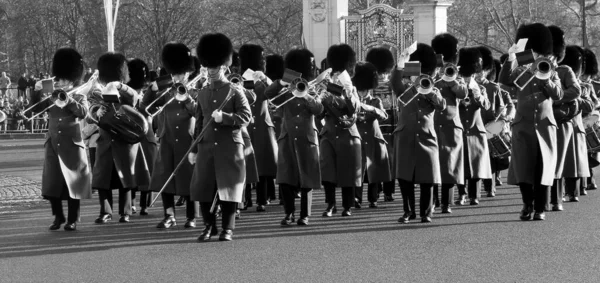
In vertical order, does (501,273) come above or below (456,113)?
below

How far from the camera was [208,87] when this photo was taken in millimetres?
10484

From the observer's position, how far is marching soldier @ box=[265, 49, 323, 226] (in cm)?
1147

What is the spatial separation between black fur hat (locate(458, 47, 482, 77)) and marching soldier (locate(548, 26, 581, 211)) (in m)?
1.28

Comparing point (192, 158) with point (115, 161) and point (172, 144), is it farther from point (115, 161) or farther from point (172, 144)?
point (115, 161)

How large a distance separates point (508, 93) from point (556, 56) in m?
2.36

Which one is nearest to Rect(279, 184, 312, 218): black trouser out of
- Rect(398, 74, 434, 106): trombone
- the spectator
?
Rect(398, 74, 434, 106): trombone

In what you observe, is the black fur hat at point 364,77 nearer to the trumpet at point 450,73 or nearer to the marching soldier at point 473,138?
the marching soldier at point 473,138

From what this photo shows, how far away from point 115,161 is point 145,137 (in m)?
0.68

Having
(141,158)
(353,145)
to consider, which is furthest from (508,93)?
(141,158)

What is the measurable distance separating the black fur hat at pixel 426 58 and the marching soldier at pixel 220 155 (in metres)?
2.49

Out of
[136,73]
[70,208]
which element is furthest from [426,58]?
[70,208]

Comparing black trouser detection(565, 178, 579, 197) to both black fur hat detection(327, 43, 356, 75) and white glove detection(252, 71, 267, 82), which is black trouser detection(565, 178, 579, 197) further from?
white glove detection(252, 71, 267, 82)

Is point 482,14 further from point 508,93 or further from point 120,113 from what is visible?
point 120,113

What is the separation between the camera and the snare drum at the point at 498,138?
14.1 m
